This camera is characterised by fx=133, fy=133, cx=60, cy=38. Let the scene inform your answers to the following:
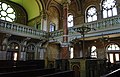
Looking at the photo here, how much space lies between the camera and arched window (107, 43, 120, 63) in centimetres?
1434


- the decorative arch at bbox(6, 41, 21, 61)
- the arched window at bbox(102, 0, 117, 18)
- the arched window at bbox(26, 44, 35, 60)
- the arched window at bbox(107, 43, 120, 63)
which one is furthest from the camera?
the arched window at bbox(26, 44, 35, 60)

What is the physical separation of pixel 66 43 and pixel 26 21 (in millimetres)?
8562

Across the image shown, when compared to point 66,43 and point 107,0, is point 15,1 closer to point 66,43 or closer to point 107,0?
point 66,43

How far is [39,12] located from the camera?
17.0 m

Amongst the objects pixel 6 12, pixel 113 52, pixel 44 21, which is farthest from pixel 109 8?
pixel 6 12

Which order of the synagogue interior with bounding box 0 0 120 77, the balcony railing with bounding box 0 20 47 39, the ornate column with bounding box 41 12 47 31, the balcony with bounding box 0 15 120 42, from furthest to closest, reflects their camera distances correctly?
the ornate column with bounding box 41 12 47 31 < the balcony railing with bounding box 0 20 47 39 < the synagogue interior with bounding box 0 0 120 77 < the balcony with bounding box 0 15 120 42

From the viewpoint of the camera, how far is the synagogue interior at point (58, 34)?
11.0 metres

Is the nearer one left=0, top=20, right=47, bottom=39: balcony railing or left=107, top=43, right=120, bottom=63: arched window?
left=0, top=20, right=47, bottom=39: balcony railing

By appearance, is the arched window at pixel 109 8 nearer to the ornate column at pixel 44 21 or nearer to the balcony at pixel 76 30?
the balcony at pixel 76 30

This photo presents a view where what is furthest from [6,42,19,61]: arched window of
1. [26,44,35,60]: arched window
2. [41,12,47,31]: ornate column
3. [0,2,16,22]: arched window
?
[0,2,16,22]: arched window

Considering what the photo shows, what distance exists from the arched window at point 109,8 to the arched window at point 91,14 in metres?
1.19

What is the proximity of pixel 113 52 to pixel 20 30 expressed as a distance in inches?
400

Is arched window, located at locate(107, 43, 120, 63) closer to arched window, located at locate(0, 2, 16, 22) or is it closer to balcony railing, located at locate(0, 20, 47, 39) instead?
balcony railing, located at locate(0, 20, 47, 39)

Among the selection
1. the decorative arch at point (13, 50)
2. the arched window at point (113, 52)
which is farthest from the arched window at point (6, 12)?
the arched window at point (113, 52)
